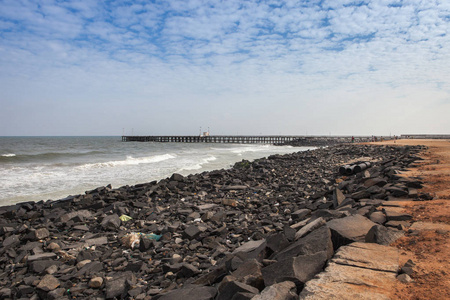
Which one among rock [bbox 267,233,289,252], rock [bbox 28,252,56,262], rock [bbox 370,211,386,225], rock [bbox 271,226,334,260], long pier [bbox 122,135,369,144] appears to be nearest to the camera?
rock [bbox 271,226,334,260]

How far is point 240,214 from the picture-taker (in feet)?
24.1

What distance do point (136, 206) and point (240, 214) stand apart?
3.45m

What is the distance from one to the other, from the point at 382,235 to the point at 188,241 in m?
3.53

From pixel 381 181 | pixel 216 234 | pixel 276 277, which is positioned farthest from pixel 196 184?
pixel 276 277

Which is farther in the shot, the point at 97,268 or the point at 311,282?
the point at 97,268

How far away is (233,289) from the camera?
2.61 m

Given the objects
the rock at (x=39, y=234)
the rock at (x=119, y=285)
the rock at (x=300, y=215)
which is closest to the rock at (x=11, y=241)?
the rock at (x=39, y=234)

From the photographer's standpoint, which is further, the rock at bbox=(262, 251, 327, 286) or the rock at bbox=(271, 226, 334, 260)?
the rock at bbox=(271, 226, 334, 260)

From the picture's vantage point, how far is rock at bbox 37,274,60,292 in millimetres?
4062

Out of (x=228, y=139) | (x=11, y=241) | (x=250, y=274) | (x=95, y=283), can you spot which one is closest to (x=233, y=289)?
(x=250, y=274)

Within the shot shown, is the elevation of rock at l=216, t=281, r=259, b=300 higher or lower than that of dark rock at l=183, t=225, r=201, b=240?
higher

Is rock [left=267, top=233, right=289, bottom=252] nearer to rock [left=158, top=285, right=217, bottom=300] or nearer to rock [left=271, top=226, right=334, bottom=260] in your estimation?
rock [left=271, top=226, right=334, bottom=260]

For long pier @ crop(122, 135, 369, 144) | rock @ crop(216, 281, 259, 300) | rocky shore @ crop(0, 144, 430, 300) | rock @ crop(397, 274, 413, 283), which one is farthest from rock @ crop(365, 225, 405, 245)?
long pier @ crop(122, 135, 369, 144)

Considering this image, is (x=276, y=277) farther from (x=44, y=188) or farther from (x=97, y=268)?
(x=44, y=188)
